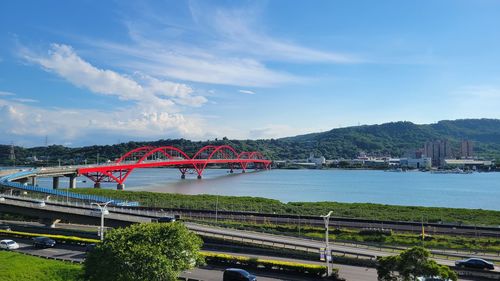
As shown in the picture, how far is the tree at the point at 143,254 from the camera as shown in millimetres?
15430

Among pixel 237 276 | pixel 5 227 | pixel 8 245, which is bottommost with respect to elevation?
pixel 5 227

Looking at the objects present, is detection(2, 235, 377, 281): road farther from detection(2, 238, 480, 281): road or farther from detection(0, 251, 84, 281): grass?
detection(0, 251, 84, 281): grass

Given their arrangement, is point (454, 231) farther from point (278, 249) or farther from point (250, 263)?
point (250, 263)

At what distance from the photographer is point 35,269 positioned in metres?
22.3

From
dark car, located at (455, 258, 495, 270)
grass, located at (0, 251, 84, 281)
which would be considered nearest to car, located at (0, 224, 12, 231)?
grass, located at (0, 251, 84, 281)

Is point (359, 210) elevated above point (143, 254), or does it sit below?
below

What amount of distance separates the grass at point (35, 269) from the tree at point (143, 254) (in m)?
5.30

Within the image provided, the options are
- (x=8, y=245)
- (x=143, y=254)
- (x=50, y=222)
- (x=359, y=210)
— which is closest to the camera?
(x=143, y=254)

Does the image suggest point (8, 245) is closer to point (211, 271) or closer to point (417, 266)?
point (211, 271)

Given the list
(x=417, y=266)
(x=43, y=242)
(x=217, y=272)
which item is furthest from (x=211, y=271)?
(x=43, y=242)

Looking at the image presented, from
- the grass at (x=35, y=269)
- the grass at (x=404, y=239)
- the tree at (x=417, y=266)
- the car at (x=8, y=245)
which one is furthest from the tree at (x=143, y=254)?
the grass at (x=404, y=239)

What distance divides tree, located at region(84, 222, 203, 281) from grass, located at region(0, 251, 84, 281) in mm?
5297

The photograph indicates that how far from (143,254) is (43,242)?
1575 centimetres

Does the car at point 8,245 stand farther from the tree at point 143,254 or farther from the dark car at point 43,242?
the tree at point 143,254
